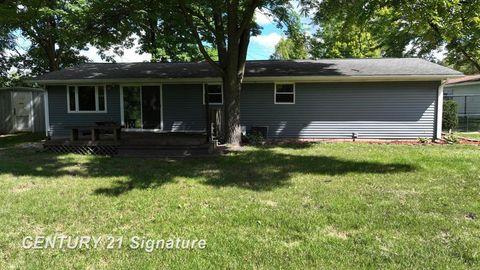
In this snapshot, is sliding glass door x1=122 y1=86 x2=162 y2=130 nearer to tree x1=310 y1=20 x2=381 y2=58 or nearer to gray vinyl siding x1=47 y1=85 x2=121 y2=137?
gray vinyl siding x1=47 y1=85 x2=121 y2=137

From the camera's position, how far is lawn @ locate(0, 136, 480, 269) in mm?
3891

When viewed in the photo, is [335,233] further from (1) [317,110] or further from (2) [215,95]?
(2) [215,95]

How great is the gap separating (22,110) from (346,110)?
16.7 meters

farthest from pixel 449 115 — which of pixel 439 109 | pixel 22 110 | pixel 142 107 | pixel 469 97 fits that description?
pixel 22 110

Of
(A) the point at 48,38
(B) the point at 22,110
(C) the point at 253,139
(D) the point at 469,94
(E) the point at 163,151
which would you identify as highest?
(A) the point at 48,38

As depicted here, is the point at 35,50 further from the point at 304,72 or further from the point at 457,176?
the point at 457,176

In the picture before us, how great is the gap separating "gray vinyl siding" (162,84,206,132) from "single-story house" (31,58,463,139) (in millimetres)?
41

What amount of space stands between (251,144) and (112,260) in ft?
31.7

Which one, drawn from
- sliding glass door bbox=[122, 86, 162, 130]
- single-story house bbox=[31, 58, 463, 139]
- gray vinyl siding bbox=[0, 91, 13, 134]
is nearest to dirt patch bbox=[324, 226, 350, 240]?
single-story house bbox=[31, 58, 463, 139]

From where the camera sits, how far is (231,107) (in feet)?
40.1

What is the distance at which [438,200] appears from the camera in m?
5.90

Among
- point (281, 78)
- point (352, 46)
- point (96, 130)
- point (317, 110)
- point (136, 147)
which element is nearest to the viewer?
point (136, 147)

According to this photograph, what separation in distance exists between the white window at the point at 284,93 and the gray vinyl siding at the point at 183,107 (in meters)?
3.06

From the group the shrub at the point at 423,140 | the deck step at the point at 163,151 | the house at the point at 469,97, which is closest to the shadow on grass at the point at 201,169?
the deck step at the point at 163,151
